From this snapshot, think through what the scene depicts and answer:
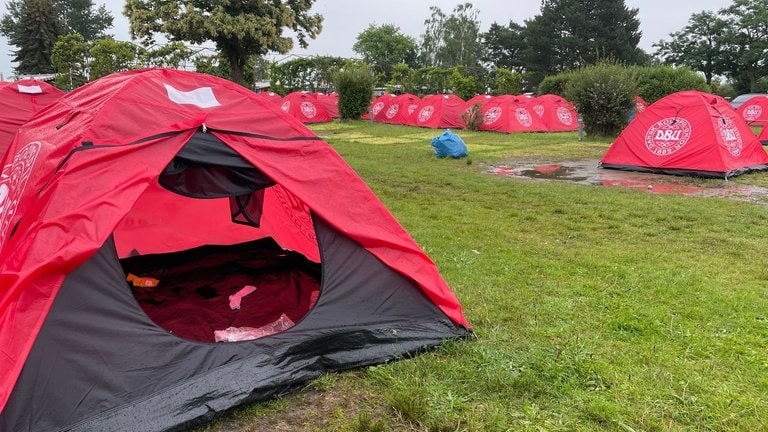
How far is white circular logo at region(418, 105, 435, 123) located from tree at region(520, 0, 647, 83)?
22.6 m

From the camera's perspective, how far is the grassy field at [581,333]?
2.60 metres

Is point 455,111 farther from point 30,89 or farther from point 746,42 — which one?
point 746,42

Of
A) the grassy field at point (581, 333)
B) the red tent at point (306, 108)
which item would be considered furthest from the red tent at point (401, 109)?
the grassy field at point (581, 333)

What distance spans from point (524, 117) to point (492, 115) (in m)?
1.19

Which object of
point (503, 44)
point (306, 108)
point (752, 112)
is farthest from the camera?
point (503, 44)

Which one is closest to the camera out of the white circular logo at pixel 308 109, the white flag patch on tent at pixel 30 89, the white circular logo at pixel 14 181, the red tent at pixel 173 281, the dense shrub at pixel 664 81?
the red tent at pixel 173 281

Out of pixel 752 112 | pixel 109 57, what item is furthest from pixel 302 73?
pixel 752 112

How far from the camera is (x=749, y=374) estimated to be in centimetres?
291

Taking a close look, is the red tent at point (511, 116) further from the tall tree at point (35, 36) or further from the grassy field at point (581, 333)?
the tall tree at point (35, 36)

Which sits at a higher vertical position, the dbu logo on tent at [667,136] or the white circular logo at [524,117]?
the white circular logo at [524,117]

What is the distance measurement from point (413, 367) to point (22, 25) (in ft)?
180

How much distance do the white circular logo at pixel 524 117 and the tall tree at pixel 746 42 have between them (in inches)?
1162

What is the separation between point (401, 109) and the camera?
24.9m

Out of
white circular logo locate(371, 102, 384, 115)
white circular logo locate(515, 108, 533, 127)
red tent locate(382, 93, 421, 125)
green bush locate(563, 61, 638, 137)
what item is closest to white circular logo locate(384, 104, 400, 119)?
red tent locate(382, 93, 421, 125)
